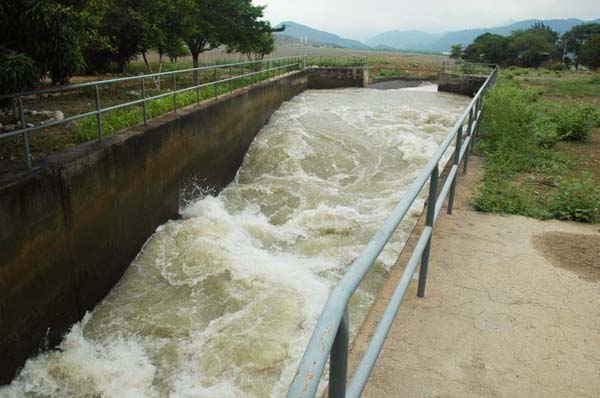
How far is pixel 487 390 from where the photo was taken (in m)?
2.33

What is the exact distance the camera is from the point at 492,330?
2818 millimetres

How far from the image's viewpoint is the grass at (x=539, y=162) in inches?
198

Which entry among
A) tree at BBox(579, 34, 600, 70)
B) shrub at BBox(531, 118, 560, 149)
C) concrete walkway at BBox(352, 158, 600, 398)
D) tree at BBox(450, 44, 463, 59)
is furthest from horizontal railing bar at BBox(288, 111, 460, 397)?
tree at BBox(450, 44, 463, 59)

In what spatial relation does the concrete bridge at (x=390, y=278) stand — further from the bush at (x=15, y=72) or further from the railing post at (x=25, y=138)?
the bush at (x=15, y=72)

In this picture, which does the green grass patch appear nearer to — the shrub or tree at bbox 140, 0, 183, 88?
tree at bbox 140, 0, 183, 88

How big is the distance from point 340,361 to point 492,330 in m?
1.83

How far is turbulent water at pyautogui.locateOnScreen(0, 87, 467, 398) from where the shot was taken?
4789mm

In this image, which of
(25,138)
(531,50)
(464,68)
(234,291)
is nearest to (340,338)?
(25,138)

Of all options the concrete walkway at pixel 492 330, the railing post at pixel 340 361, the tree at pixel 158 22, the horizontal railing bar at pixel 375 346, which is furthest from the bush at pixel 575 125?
the tree at pixel 158 22

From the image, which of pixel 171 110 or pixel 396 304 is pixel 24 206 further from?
pixel 171 110

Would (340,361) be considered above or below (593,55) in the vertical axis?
below

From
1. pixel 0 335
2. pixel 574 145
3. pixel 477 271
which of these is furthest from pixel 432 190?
pixel 574 145

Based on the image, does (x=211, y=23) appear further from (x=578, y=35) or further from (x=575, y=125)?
(x=578, y=35)

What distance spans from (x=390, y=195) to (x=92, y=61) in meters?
10.6
